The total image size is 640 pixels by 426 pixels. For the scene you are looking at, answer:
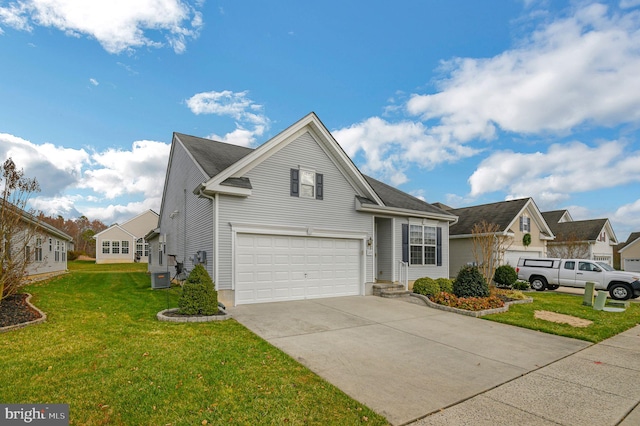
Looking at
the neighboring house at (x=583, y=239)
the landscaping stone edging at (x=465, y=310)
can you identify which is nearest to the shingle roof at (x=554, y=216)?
the neighboring house at (x=583, y=239)

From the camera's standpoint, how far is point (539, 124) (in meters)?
15.5

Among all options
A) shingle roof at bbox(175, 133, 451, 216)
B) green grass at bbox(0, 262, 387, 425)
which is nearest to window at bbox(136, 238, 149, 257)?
shingle roof at bbox(175, 133, 451, 216)

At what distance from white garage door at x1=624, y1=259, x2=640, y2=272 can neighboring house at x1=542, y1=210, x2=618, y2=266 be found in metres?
2.55

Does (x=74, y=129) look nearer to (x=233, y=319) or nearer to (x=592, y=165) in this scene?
(x=233, y=319)

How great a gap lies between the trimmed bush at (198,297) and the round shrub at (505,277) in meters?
14.3

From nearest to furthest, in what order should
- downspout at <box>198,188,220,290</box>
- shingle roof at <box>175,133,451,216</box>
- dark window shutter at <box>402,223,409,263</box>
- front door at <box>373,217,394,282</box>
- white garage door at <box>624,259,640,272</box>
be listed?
downspout at <box>198,188,220,290</box>, shingle roof at <box>175,133,451,216</box>, front door at <box>373,217,394,282</box>, dark window shutter at <box>402,223,409,263</box>, white garage door at <box>624,259,640,272</box>

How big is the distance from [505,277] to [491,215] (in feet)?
26.4

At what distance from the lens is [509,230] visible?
72.3ft

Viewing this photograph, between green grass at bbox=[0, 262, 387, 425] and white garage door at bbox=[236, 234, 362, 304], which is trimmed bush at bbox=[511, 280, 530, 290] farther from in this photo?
green grass at bbox=[0, 262, 387, 425]

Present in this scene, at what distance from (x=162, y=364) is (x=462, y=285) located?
10.1 m

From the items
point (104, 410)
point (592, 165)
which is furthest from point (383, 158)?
point (104, 410)

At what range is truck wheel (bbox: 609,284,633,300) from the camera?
1460 centimetres

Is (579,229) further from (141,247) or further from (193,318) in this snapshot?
(141,247)

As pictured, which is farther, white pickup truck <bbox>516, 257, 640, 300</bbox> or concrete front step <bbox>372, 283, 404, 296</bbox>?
white pickup truck <bbox>516, 257, 640, 300</bbox>
